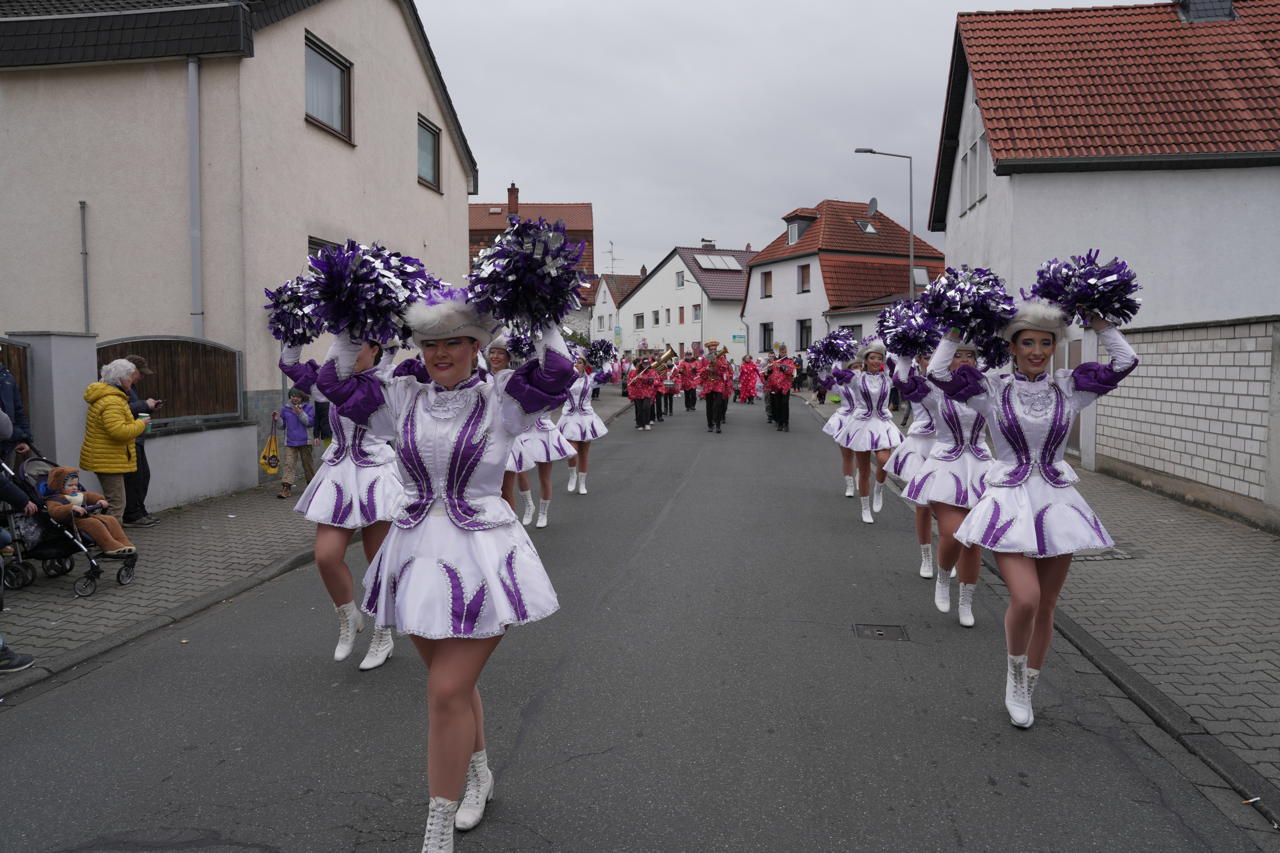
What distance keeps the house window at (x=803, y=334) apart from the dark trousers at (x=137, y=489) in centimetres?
3853

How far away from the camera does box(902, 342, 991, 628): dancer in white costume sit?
19.6 ft

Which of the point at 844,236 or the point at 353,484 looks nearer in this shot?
the point at 353,484

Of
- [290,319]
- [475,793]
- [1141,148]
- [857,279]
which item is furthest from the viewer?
[857,279]

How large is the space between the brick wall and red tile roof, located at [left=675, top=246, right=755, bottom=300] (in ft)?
141

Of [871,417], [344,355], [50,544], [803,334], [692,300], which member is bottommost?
[50,544]

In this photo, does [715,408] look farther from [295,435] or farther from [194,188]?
[194,188]

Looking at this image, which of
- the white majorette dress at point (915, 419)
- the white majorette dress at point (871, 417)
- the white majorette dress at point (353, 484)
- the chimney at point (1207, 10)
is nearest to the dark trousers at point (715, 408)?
the white majorette dress at point (871, 417)

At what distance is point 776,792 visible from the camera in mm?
3643

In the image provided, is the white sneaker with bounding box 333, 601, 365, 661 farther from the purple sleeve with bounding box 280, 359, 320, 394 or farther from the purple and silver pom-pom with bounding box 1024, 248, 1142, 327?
the purple and silver pom-pom with bounding box 1024, 248, 1142, 327

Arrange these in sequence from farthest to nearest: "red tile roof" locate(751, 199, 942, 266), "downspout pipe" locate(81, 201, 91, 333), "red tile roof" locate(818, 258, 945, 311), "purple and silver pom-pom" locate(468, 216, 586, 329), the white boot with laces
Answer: "red tile roof" locate(751, 199, 942, 266) → "red tile roof" locate(818, 258, 945, 311) → "downspout pipe" locate(81, 201, 91, 333) → "purple and silver pom-pom" locate(468, 216, 586, 329) → the white boot with laces

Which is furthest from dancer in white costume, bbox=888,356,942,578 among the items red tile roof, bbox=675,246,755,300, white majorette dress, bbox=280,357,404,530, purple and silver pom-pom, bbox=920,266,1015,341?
red tile roof, bbox=675,246,755,300

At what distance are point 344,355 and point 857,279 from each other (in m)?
41.9

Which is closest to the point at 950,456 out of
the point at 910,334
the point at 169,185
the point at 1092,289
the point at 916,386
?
the point at 916,386

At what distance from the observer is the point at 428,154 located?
18.4m
